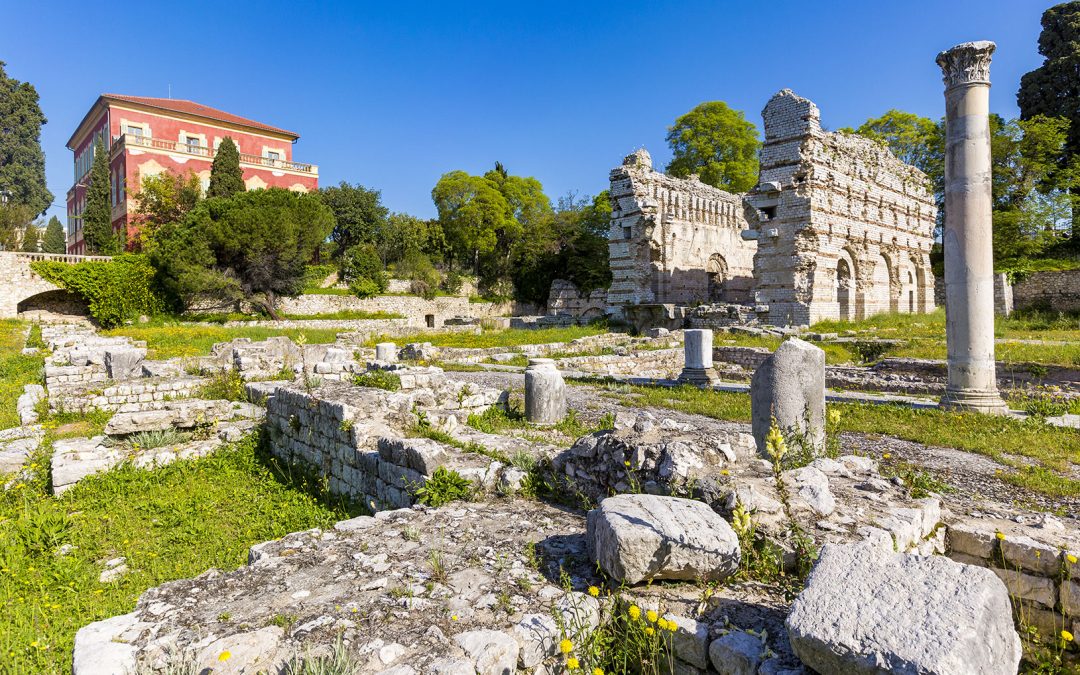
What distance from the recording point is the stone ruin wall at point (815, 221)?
63.7 ft

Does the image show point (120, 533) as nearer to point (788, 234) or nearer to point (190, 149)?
point (788, 234)

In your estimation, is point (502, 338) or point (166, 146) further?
point (166, 146)

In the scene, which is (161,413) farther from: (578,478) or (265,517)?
(578,478)

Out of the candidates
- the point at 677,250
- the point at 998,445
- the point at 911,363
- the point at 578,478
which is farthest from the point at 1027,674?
the point at 677,250

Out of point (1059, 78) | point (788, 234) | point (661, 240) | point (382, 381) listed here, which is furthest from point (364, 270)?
point (1059, 78)

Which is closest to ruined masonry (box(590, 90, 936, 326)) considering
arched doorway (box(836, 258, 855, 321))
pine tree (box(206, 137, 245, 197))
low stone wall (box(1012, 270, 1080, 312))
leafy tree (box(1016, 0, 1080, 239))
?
arched doorway (box(836, 258, 855, 321))

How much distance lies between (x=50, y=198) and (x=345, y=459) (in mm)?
64709

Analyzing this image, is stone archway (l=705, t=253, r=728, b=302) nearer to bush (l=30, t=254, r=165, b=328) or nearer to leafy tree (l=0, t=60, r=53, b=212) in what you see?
bush (l=30, t=254, r=165, b=328)

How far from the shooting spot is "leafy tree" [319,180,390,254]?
148ft

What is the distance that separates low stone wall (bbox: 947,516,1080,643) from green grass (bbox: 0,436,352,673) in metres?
5.37

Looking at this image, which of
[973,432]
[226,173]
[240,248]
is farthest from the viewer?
[226,173]

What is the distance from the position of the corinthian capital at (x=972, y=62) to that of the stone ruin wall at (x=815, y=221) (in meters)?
10.0

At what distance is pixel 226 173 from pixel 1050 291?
44.7 metres

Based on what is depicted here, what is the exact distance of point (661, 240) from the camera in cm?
2559
